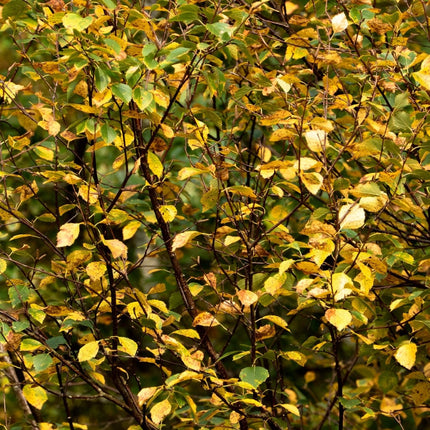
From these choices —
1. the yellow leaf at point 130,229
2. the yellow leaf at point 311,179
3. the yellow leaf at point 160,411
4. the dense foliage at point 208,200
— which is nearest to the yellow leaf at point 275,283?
the dense foliage at point 208,200

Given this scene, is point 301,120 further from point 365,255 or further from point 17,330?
point 17,330

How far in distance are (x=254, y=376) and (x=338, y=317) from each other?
37cm

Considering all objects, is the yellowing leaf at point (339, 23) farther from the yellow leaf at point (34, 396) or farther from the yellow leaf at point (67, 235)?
the yellow leaf at point (34, 396)

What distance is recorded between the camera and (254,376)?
84.0 inches

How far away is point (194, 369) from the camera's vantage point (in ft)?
6.69

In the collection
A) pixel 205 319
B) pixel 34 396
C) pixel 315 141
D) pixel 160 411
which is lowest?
pixel 34 396

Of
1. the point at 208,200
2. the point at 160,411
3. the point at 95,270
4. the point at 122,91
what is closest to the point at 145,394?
the point at 160,411

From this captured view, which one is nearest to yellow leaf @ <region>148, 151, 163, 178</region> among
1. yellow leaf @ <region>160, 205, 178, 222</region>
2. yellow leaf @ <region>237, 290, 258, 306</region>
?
yellow leaf @ <region>160, 205, 178, 222</region>

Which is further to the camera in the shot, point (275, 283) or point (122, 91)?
point (275, 283)

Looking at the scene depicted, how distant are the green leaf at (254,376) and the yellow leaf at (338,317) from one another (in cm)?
31

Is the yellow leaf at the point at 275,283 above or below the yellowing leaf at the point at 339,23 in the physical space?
below

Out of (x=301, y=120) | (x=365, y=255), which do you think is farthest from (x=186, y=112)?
(x=365, y=255)

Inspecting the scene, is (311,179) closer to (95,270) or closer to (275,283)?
(275,283)

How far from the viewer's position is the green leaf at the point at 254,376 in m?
2.10
